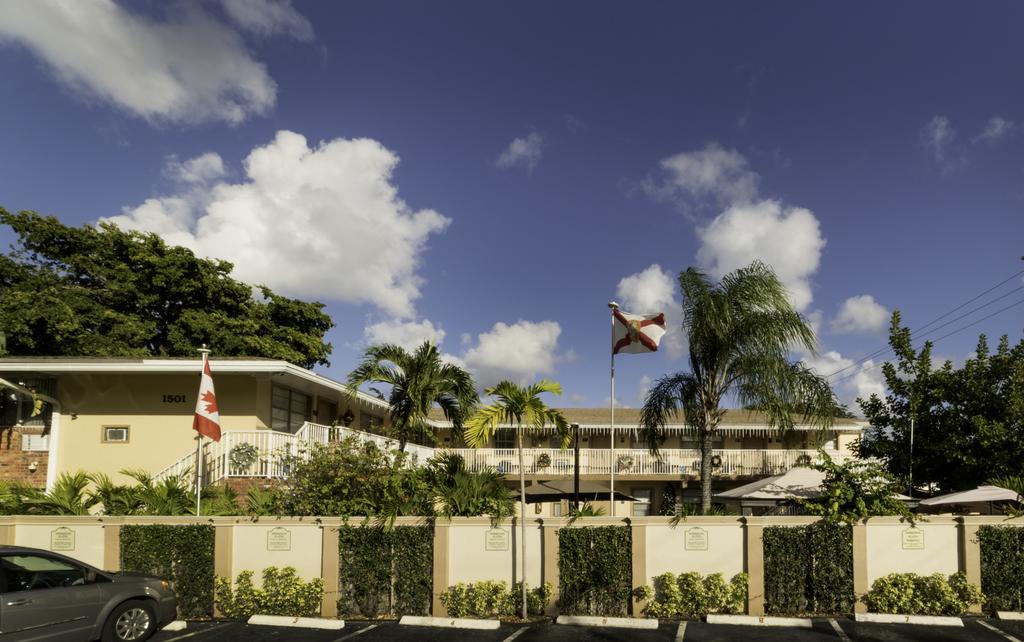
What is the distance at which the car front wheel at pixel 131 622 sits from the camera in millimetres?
10414

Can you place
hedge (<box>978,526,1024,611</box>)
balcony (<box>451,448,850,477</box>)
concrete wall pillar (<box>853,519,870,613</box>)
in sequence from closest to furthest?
hedge (<box>978,526,1024,611</box>) → concrete wall pillar (<box>853,519,870,613</box>) → balcony (<box>451,448,850,477</box>)

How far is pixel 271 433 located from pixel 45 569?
8.24 metres

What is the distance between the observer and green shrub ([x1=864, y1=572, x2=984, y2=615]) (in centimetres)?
1239

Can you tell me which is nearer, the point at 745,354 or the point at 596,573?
the point at 596,573

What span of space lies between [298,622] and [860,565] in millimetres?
9722

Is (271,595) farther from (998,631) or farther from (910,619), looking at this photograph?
(998,631)

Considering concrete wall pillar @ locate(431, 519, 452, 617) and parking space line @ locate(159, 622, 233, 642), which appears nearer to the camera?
parking space line @ locate(159, 622, 233, 642)

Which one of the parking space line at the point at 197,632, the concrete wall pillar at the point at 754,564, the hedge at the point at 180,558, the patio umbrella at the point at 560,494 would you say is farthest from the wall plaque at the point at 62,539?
the patio umbrella at the point at 560,494

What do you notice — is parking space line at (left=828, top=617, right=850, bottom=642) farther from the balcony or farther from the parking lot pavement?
the balcony

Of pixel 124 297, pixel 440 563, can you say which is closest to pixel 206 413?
pixel 440 563

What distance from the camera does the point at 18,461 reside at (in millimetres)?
20797

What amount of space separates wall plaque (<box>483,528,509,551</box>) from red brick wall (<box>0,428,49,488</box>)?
1481cm

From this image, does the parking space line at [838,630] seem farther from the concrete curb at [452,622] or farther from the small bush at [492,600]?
the concrete curb at [452,622]

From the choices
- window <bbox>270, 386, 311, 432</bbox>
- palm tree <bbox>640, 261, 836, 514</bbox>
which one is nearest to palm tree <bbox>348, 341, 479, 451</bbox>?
window <bbox>270, 386, 311, 432</bbox>
